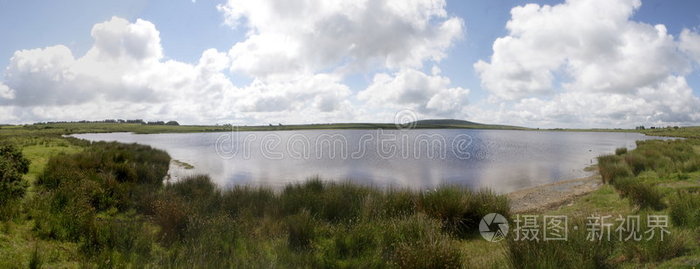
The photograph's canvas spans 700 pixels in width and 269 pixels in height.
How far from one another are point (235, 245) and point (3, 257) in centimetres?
354

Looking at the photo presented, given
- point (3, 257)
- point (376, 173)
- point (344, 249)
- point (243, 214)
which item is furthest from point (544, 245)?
point (376, 173)

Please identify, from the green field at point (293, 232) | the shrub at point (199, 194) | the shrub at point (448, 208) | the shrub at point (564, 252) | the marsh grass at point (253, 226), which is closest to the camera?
the shrub at point (564, 252)

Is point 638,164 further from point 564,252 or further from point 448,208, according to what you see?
point 564,252

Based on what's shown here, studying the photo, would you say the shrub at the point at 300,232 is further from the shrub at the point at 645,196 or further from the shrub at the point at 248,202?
the shrub at the point at 645,196

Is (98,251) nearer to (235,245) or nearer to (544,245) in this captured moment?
(235,245)

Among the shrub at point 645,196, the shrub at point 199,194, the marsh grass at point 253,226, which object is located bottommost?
the shrub at point 199,194

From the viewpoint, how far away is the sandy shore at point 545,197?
44.4 ft

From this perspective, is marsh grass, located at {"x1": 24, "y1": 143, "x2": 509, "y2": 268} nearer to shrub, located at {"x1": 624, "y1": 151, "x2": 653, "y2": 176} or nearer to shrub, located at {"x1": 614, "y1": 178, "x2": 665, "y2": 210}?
shrub, located at {"x1": 614, "y1": 178, "x2": 665, "y2": 210}

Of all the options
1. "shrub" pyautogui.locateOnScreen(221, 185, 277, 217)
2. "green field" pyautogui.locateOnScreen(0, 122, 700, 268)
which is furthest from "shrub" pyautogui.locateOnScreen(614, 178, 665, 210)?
"shrub" pyautogui.locateOnScreen(221, 185, 277, 217)

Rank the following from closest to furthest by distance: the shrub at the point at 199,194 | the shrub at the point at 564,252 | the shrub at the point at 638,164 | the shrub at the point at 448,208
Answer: the shrub at the point at 564,252 < the shrub at the point at 448,208 < the shrub at the point at 199,194 < the shrub at the point at 638,164

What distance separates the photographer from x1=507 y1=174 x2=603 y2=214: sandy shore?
44.4ft

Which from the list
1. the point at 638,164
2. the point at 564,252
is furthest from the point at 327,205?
the point at 638,164

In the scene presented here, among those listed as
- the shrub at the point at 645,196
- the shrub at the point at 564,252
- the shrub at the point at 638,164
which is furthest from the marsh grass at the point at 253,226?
the shrub at the point at 638,164

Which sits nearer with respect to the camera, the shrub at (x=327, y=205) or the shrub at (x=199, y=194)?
the shrub at (x=327, y=205)
